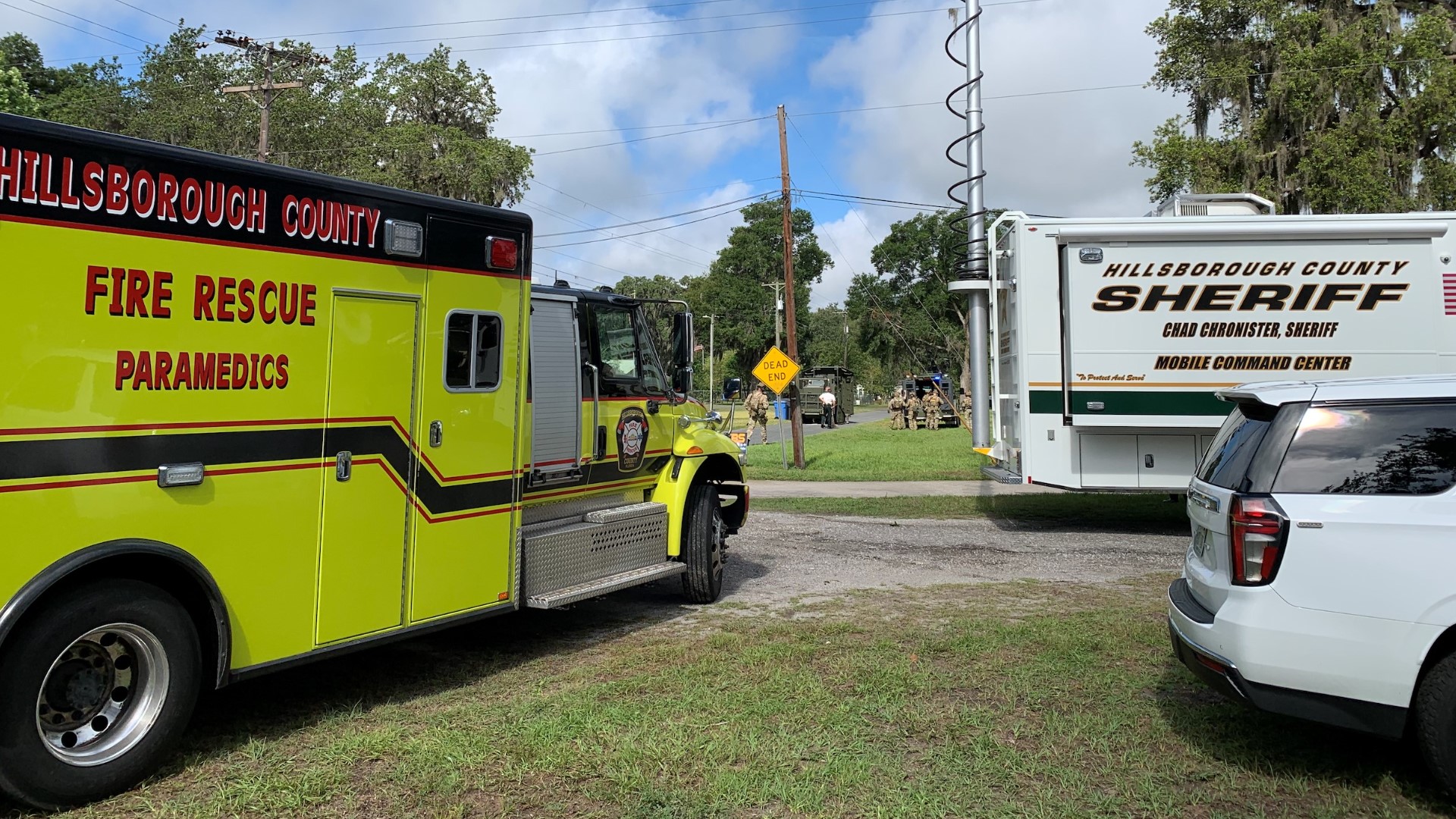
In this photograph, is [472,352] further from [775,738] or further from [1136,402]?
[1136,402]

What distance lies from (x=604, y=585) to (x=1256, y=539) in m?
4.06

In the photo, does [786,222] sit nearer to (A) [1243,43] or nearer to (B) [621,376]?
(A) [1243,43]

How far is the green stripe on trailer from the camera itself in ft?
33.7

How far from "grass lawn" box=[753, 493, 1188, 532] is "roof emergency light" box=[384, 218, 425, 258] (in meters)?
9.38

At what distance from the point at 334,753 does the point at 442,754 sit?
50 cm

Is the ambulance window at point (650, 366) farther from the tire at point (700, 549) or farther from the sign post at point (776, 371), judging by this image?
the sign post at point (776, 371)

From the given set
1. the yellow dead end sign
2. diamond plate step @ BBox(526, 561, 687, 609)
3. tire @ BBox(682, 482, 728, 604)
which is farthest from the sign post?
diamond plate step @ BBox(526, 561, 687, 609)

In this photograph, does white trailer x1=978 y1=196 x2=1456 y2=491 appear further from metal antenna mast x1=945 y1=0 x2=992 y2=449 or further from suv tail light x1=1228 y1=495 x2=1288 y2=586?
suv tail light x1=1228 y1=495 x2=1288 y2=586

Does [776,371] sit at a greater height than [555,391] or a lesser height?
greater

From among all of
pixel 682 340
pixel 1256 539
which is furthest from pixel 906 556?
pixel 1256 539

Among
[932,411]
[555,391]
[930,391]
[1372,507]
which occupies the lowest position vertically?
[1372,507]

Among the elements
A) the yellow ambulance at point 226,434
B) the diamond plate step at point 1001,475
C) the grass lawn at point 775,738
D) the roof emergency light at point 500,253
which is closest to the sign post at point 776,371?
the diamond plate step at point 1001,475

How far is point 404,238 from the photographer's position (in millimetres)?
5039

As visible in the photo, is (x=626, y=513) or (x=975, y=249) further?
(x=975, y=249)
